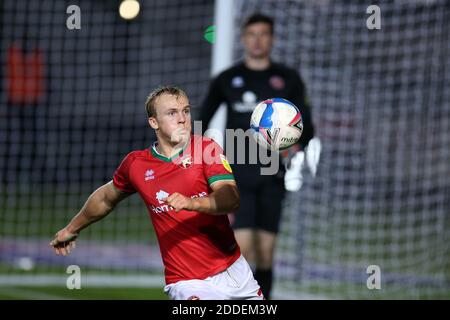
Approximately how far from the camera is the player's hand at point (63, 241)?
221 inches

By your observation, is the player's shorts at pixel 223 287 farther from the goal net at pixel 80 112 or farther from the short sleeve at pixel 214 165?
the goal net at pixel 80 112

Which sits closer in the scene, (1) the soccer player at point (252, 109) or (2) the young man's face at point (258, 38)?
(1) the soccer player at point (252, 109)

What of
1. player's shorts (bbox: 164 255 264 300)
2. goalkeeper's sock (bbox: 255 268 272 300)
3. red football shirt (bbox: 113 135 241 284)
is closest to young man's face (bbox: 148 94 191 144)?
red football shirt (bbox: 113 135 241 284)

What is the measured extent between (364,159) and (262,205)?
4925 mm

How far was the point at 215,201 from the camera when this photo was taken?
16.2ft

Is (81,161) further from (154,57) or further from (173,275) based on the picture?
(173,275)

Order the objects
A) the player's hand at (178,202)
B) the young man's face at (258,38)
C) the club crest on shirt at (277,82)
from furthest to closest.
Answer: the club crest on shirt at (277,82), the young man's face at (258,38), the player's hand at (178,202)

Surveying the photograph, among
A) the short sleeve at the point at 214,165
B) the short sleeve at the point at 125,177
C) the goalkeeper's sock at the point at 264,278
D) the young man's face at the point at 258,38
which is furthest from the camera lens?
the young man's face at the point at 258,38

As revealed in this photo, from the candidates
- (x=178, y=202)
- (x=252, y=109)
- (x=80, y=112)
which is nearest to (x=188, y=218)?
(x=178, y=202)

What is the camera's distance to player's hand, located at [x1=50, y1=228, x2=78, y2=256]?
5625mm

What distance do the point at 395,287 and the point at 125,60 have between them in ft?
30.5

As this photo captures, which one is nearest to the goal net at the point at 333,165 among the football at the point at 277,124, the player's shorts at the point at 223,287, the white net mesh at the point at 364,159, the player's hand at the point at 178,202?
the white net mesh at the point at 364,159

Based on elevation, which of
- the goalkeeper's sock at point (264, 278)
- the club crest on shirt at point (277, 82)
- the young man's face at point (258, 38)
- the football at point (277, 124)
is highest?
the young man's face at point (258, 38)
